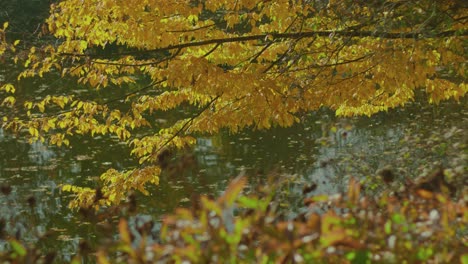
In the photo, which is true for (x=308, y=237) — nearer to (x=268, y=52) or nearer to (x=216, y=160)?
(x=268, y=52)

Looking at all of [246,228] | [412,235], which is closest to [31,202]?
[246,228]

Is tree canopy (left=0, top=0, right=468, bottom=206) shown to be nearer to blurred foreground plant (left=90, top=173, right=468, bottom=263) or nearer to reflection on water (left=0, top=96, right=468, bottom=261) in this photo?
blurred foreground plant (left=90, top=173, right=468, bottom=263)

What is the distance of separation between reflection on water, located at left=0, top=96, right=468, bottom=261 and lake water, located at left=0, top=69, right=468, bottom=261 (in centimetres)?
2

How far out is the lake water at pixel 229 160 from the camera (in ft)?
42.3

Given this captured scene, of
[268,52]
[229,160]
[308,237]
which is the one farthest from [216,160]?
[308,237]

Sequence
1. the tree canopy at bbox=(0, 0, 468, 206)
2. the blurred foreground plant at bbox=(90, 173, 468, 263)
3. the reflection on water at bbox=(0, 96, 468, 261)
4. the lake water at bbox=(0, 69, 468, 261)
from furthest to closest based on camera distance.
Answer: the reflection on water at bbox=(0, 96, 468, 261) < the lake water at bbox=(0, 69, 468, 261) < the tree canopy at bbox=(0, 0, 468, 206) < the blurred foreground plant at bbox=(90, 173, 468, 263)

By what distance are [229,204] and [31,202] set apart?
5.43 feet

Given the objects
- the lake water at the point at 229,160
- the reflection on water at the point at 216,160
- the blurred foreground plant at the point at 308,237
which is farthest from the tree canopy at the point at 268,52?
the reflection on water at the point at 216,160

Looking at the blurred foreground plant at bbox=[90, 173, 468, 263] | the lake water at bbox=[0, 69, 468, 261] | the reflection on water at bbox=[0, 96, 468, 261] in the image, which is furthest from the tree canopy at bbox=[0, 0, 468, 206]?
the reflection on water at bbox=[0, 96, 468, 261]

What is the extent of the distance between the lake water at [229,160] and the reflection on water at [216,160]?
0.02 meters

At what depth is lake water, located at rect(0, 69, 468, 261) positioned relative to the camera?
12.9 meters

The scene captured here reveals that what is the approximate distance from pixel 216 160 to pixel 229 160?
283 millimetres

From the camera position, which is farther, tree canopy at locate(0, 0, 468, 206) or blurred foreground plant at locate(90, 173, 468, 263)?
tree canopy at locate(0, 0, 468, 206)

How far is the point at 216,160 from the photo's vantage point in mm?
16984
